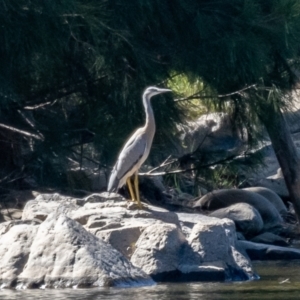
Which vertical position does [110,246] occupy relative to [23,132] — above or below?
below

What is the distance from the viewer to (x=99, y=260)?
707cm

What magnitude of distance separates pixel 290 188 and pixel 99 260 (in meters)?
4.59

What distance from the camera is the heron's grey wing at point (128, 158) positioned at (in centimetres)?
870

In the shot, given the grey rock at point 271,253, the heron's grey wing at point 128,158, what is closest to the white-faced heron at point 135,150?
the heron's grey wing at point 128,158

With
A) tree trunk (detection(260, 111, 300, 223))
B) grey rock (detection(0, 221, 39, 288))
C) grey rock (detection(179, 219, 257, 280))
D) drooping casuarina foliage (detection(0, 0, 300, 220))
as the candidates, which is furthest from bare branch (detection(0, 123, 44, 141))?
tree trunk (detection(260, 111, 300, 223))

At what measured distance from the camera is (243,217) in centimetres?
1149

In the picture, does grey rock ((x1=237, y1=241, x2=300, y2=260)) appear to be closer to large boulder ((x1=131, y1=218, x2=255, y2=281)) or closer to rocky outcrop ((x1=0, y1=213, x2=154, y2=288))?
large boulder ((x1=131, y1=218, x2=255, y2=281))

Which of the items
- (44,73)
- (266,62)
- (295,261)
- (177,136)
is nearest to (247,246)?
(295,261)

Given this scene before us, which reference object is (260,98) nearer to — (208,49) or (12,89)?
(208,49)

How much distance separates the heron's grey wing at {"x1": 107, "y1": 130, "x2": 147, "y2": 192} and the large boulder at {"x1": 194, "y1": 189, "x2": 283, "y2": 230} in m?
3.70

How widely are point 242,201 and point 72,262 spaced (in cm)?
583

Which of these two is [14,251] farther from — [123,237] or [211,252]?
[211,252]

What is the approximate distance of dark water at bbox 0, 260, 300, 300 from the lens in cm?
669

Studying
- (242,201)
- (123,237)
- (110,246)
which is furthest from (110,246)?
(242,201)
